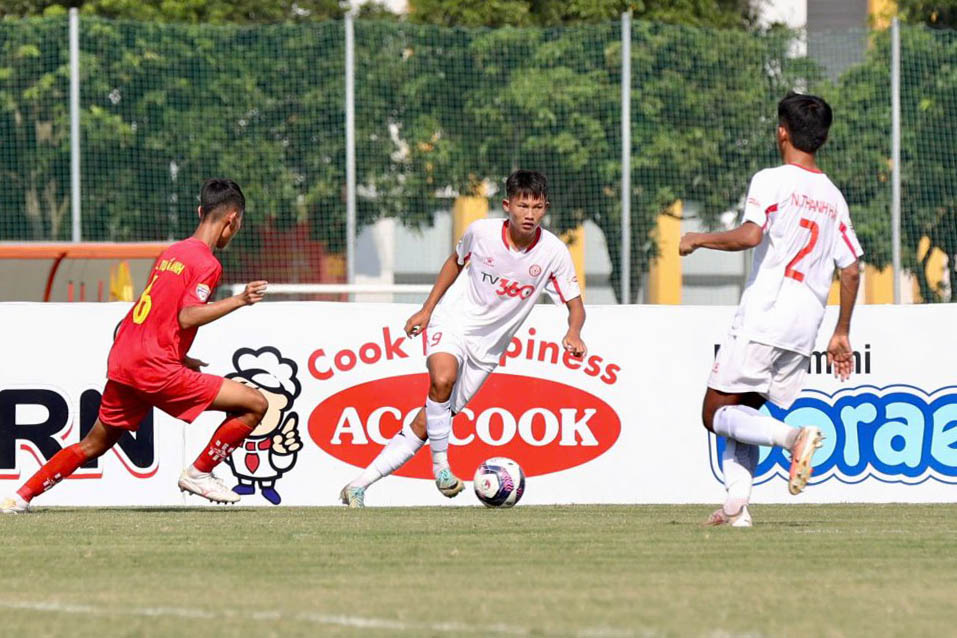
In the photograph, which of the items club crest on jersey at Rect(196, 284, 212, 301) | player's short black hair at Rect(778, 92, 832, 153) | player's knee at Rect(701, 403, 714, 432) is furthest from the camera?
club crest on jersey at Rect(196, 284, 212, 301)

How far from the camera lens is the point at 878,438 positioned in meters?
11.0

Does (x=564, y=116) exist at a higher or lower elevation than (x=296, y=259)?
higher

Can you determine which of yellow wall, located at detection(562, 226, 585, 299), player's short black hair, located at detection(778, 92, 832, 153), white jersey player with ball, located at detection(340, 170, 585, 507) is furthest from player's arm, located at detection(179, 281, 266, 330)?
yellow wall, located at detection(562, 226, 585, 299)

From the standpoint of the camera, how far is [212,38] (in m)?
20.4

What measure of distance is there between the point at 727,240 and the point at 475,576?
2184mm

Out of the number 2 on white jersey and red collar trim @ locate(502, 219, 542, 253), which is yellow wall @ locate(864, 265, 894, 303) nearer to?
red collar trim @ locate(502, 219, 542, 253)

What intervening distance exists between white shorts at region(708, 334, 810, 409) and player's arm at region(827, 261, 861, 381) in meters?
0.15

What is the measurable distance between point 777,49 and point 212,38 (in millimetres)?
6560

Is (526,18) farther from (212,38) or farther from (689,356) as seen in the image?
(689,356)

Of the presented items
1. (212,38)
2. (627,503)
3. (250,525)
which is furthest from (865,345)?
(212,38)

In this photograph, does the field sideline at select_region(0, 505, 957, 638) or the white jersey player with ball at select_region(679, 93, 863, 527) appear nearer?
the field sideline at select_region(0, 505, 957, 638)

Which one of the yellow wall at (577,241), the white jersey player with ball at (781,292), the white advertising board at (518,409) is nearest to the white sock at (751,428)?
the white jersey player with ball at (781,292)

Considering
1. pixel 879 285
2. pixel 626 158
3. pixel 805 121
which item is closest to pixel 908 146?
pixel 879 285

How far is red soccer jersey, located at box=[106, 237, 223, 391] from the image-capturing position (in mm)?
8617
